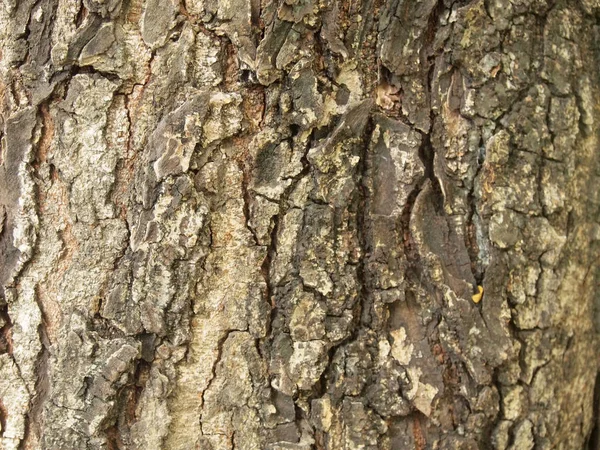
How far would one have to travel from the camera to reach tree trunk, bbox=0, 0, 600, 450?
1143mm

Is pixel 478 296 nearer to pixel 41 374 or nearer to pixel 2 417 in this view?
pixel 41 374

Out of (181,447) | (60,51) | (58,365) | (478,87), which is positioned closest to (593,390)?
(478,87)

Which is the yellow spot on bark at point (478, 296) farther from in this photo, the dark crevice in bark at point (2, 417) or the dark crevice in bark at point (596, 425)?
the dark crevice in bark at point (2, 417)

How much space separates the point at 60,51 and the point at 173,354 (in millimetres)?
610

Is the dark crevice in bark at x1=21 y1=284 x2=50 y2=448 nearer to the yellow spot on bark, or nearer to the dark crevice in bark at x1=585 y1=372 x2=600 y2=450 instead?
the yellow spot on bark

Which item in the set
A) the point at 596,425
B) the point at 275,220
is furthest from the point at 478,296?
the point at 596,425

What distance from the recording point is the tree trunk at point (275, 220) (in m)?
1.14

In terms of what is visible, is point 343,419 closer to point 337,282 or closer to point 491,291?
point 337,282

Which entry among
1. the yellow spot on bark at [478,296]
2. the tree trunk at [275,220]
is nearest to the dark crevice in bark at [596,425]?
the tree trunk at [275,220]

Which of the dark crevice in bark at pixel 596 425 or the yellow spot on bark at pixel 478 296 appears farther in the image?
the dark crevice in bark at pixel 596 425

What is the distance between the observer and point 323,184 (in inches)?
45.0

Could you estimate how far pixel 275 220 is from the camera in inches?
45.5

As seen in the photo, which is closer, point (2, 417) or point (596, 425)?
point (2, 417)

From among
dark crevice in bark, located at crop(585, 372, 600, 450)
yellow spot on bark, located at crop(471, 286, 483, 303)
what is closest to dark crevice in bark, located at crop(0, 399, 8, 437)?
yellow spot on bark, located at crop(471, 286, 483, 303)
